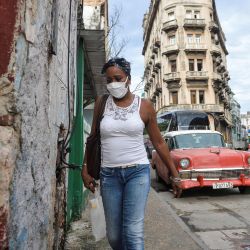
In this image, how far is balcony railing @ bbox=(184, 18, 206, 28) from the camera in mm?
40438

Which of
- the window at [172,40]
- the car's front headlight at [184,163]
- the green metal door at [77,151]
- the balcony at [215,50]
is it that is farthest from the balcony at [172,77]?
the green metal door at [77,151]

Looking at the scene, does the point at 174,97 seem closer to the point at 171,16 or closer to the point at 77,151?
the point at 171,16

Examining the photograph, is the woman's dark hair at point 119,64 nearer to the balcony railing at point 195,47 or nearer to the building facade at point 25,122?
the building facade at point 25,122

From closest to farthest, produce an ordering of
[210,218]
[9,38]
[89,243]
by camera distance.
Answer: [9,38] < [89,243] < [210,218]

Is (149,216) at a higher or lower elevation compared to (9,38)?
lower

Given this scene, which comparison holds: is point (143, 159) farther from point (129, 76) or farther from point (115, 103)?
point (129, 76)

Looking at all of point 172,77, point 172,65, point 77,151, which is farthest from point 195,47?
point 77,151

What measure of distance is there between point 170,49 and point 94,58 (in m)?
35.3

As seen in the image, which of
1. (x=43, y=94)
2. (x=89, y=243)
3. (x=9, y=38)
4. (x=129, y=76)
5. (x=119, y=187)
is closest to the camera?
(x=9, y=38)

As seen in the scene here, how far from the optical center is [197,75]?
39625 mm

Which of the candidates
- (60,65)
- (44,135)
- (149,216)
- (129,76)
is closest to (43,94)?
(44,135)

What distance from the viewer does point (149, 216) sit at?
5832mm

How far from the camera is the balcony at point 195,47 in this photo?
4041 cm

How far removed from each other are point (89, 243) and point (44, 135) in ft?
7.25
